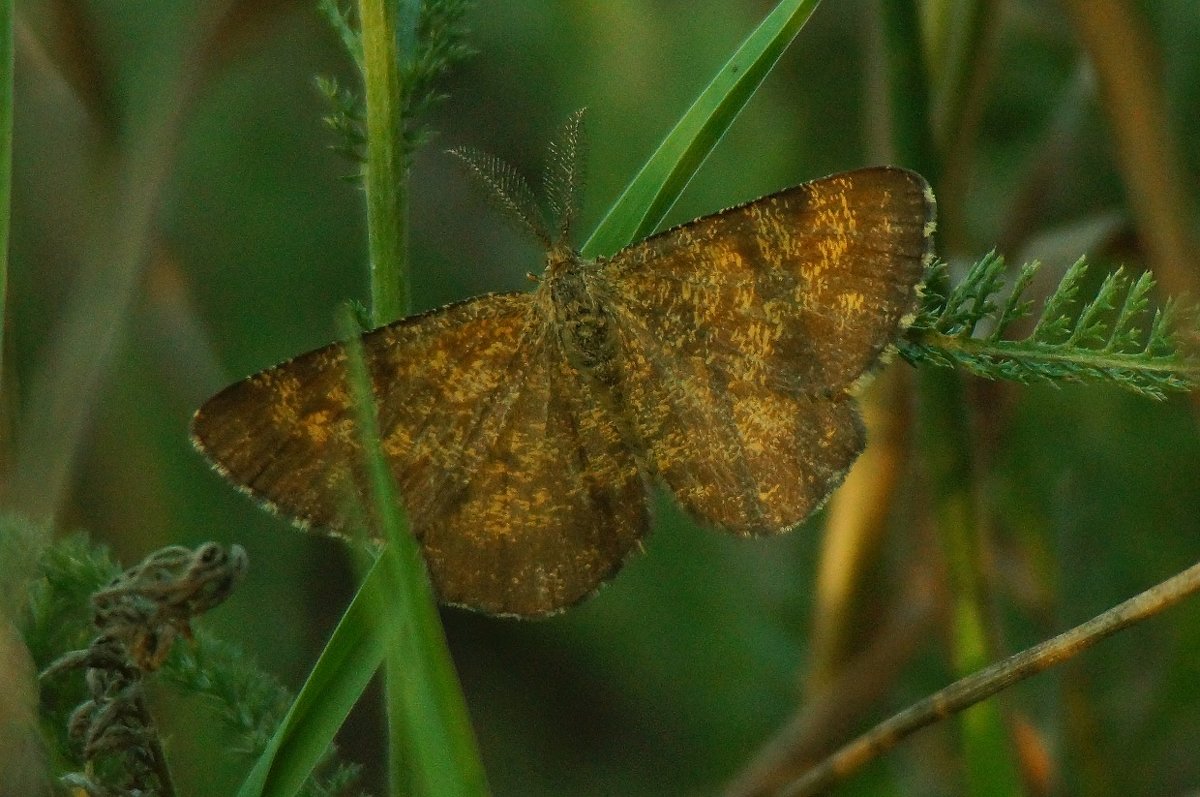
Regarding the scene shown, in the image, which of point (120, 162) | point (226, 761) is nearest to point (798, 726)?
point (226, 761)

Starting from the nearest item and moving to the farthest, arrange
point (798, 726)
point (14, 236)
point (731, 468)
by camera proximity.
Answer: point (731, 468), point (798, 726), point (14, 236)

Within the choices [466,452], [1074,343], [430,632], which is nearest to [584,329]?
[466,452]

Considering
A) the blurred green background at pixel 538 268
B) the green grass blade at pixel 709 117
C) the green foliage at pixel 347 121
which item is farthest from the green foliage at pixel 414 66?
the blurred green background at pixel 538 268

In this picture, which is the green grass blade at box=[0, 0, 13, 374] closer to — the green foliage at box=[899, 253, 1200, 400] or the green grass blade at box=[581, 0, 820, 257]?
the green grass blade at box=[581, 0, 820, 257]

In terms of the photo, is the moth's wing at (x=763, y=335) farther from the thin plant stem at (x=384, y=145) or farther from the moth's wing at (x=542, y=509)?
the thin plant stem at (x=384, y=145)

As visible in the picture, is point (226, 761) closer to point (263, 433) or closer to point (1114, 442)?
point (263, 433)

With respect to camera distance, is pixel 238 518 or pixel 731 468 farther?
pixel 238 518

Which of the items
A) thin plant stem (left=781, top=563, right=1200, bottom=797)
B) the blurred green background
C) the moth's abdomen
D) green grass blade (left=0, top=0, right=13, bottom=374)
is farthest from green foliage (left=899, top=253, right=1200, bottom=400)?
the blurred green background

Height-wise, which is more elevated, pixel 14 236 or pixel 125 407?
pixel 14 236
